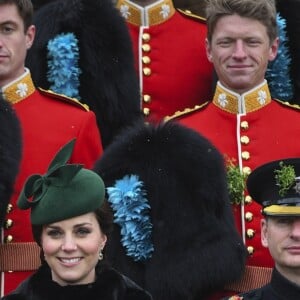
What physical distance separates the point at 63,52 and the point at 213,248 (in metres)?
1.22

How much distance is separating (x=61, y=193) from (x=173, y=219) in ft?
2.03

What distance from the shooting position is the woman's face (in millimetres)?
6047

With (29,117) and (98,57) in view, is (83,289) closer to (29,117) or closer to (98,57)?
(29,117)

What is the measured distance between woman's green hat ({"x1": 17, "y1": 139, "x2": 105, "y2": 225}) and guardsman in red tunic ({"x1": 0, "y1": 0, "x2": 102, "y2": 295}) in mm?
598

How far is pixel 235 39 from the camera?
23.2 ft

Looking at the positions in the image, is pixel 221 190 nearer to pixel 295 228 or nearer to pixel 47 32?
pixel 295 228

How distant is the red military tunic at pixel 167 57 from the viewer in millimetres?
7551

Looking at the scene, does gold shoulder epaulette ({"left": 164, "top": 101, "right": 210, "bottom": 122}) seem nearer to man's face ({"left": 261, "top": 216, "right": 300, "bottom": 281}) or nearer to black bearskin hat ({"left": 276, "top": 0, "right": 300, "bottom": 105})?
black bearskin hat ({"left": 276, "top": 0, "right": 300, "bottom": 105})

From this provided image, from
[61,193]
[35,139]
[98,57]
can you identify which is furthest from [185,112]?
[61,193]

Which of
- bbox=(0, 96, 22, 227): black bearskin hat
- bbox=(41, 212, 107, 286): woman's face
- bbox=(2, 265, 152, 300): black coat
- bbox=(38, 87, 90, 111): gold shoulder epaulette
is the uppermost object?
bbox=(38, 87, 90, 111): gold shoulder epaulette

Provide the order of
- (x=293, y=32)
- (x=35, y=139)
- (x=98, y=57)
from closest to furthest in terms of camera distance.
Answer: (x=35, y=139) → (x=98, y=57) → (x=293, y=32)

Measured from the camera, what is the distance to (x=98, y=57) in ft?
24.0

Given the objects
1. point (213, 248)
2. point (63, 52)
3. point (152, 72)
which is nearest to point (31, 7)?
point (63, 52)

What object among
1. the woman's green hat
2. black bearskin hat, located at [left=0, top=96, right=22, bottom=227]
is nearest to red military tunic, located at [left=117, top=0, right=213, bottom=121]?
black bearskin hat, located at [left=0, top=96, right=22, bottom=227]
